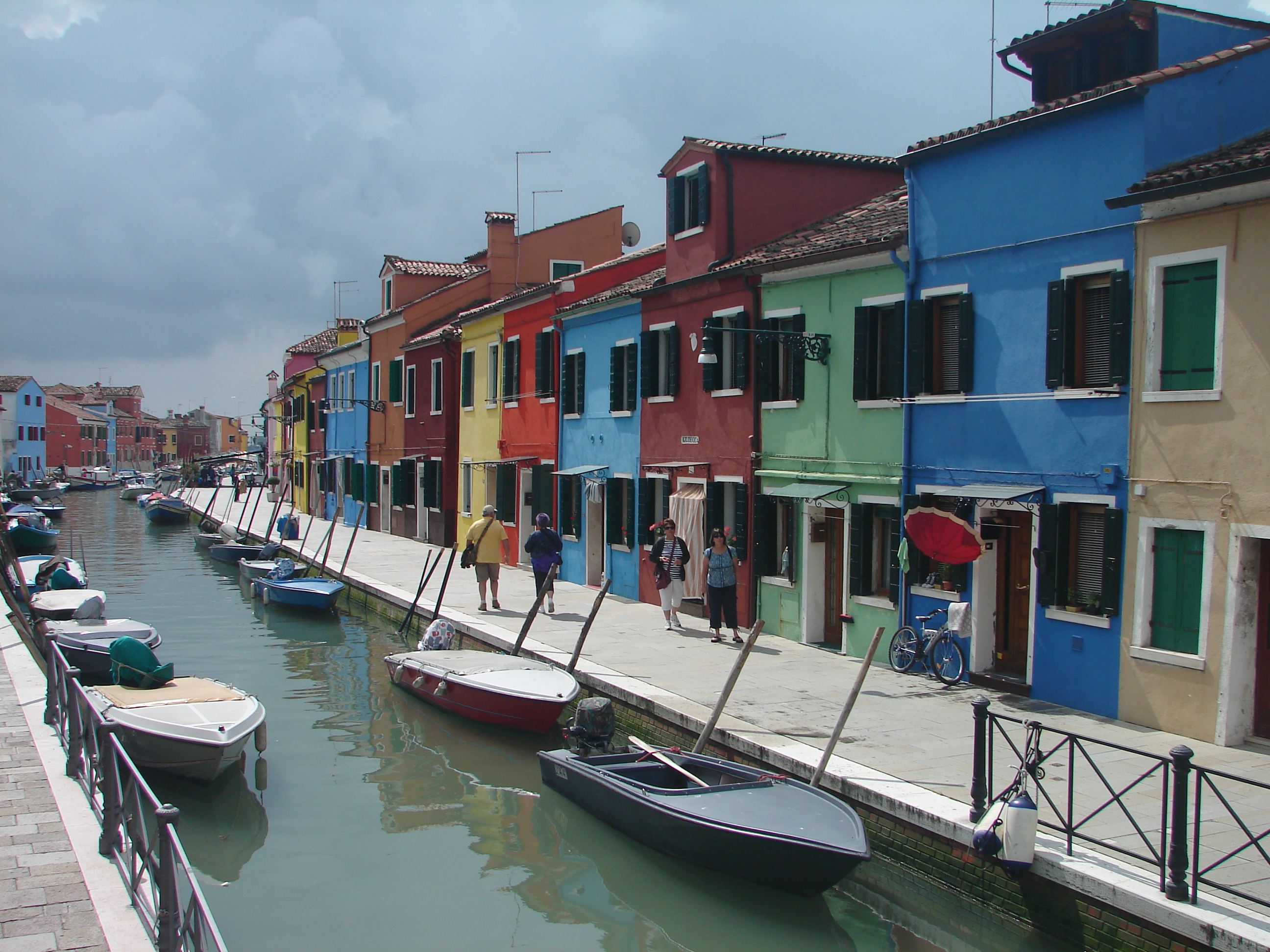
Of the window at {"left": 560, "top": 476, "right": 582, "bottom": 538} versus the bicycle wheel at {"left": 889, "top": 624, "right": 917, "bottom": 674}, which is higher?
the window at {"left": 560, "top": 476, "right": 582, "bottom": 538}

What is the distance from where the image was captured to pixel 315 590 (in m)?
22.0

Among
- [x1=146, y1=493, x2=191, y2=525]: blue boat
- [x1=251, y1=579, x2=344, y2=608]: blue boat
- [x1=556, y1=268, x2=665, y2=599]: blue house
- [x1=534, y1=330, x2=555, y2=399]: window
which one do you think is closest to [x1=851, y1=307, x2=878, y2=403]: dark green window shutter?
[x1=556, y1=268, x2=665, y2=599]: blue house

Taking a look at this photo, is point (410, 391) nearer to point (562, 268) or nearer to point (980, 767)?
point (562, 268)

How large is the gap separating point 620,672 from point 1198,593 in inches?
253

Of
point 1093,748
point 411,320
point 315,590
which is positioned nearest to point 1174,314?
point 1093,748

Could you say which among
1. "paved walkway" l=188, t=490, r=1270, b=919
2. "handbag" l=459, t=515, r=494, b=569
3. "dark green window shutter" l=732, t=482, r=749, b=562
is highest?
"dark green window shutter" l=732, t=482, r=749, b=562

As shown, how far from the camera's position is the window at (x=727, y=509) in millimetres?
15969

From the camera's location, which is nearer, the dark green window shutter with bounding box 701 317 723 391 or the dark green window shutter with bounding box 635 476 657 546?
the dark green window shutter with bounding box 701 317 723 391

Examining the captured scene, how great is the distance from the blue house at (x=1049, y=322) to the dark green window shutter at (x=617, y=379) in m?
7.53

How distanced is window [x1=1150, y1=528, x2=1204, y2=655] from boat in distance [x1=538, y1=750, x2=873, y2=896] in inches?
155

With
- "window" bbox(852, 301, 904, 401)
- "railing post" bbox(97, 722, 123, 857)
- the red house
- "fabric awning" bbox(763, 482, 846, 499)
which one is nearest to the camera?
"railing post" bbox(97, 722, 123, 857)

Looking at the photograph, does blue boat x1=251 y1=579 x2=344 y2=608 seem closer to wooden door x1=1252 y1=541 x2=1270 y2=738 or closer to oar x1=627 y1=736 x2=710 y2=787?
oar x1=627 y1=736 x2=710 y2=787

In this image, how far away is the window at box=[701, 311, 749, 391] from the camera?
1598cm

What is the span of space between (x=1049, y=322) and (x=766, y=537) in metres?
5.61
